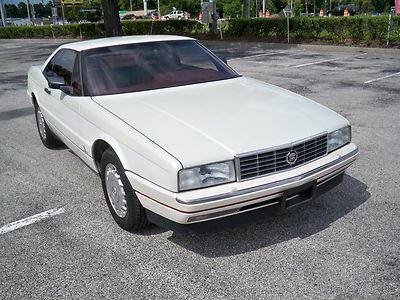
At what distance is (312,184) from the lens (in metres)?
2.93

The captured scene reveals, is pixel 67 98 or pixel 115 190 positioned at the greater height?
pixel 67 98

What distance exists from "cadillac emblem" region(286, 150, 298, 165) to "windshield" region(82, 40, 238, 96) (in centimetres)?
153

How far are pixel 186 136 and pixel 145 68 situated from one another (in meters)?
1.44

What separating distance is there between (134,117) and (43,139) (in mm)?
2900

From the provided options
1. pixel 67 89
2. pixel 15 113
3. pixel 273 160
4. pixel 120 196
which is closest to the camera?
pixel 273 160

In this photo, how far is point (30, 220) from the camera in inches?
141

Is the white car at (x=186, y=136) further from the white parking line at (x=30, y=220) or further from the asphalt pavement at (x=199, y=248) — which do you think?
the white parking line at (x=30, y=220)

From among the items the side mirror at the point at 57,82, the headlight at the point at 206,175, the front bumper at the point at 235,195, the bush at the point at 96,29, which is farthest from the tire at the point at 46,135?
the bush at the point at 96,29

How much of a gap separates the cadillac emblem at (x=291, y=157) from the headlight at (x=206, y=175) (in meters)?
0.43

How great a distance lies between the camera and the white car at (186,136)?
2637mm

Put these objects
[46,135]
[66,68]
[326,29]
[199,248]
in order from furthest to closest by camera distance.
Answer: [326,29]
[46,135]
[66,68]
[199,248]

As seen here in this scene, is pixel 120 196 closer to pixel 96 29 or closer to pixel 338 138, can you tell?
pixel 338 138

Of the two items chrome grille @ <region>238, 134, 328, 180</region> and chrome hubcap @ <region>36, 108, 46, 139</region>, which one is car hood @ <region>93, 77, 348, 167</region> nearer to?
chrome grille @ <region>238, 134, 328, 180</region>

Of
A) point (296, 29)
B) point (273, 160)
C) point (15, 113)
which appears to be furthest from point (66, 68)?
point (296, 29)
